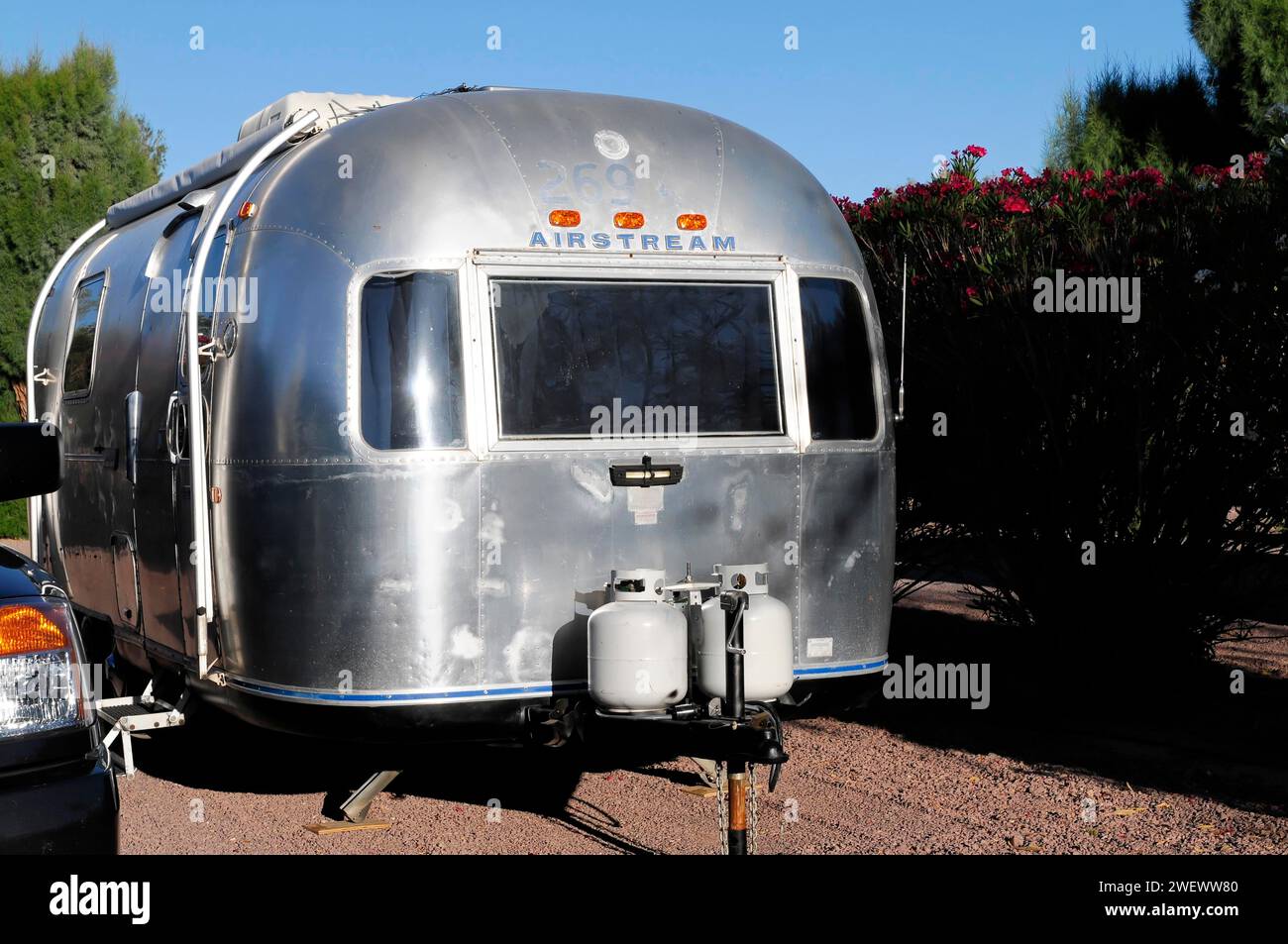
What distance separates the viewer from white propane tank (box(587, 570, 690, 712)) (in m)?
5.03

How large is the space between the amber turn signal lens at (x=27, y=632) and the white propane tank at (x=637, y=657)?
190cm

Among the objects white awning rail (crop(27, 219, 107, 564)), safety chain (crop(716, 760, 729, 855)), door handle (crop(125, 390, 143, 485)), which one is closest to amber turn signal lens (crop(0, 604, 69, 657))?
A: safety chain (crop(716, 760, 729, 855))

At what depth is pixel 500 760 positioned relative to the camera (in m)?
7.44

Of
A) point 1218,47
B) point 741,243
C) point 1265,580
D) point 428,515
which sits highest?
point 1218,47

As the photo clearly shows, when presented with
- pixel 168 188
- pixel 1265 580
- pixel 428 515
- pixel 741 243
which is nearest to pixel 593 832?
pixel 428 515

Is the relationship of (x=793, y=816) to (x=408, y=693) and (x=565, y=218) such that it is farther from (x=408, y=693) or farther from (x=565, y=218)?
(x=565, y=218)

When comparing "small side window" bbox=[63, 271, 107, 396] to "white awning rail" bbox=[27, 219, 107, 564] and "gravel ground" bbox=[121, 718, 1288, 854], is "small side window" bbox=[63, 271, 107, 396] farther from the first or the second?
"gravel ground" bbox=[121, 718, 1288, 854]

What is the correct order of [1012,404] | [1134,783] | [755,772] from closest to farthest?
[1134,783] → [755,772] → [1012,404]

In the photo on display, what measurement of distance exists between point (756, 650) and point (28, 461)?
8.15ft

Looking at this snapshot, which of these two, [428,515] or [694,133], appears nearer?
[428,515]

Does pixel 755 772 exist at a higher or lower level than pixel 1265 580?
lower

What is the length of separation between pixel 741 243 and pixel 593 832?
2.54 metres
